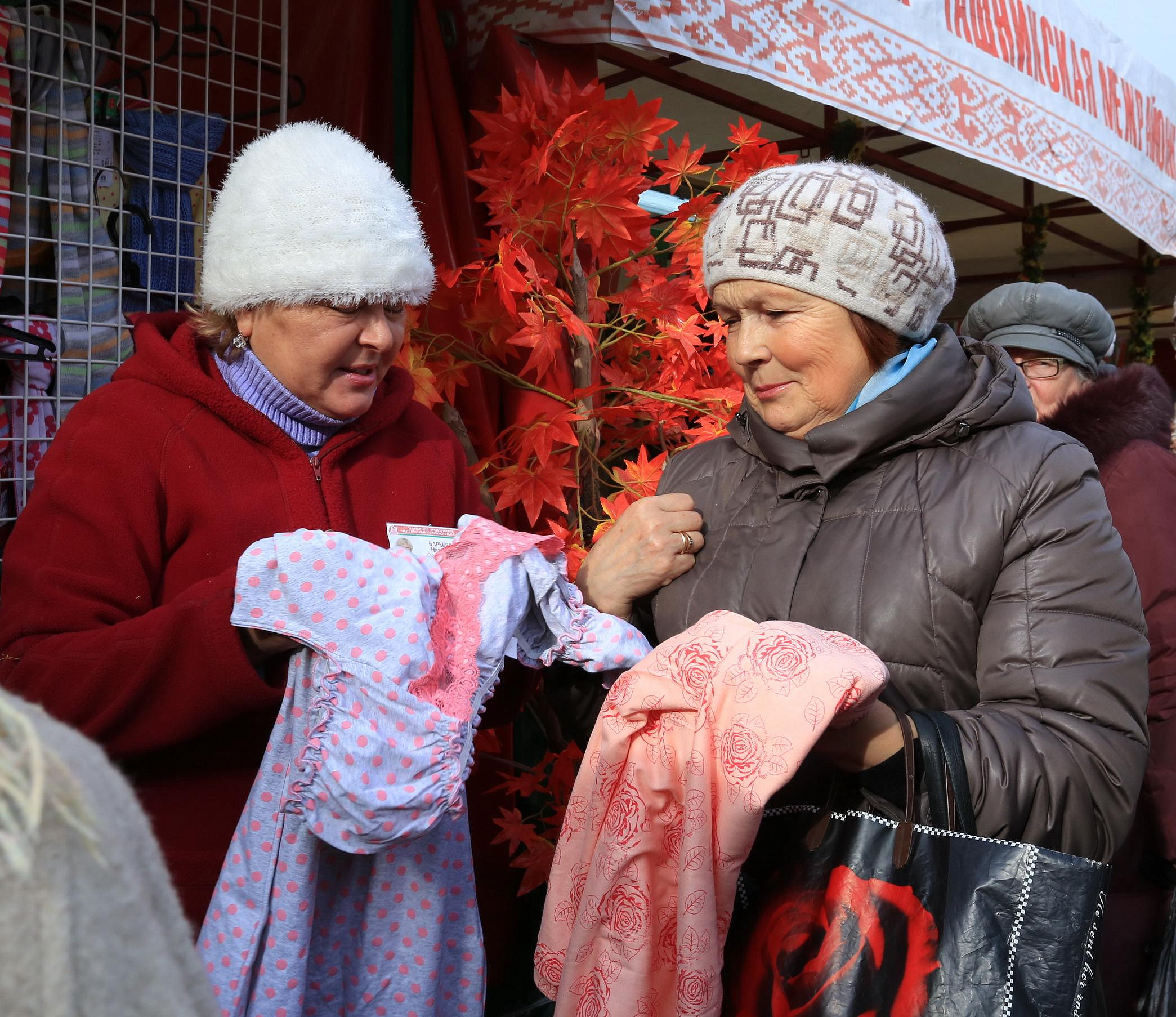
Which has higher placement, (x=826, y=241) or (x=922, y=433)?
(x=826, y=241)

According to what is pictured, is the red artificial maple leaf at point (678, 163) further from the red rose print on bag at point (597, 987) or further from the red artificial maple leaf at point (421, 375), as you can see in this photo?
the red rose print on bag at point (597, 987)

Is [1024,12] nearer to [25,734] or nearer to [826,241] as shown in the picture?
[826,241]

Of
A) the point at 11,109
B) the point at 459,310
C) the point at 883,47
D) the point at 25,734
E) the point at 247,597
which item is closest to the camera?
the point at 25,734

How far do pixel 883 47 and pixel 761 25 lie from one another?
58 centimetres

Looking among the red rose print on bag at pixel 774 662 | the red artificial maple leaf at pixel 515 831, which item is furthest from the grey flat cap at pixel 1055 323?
the red rose print on bag at pixel 774 662

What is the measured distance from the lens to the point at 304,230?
1571 mm

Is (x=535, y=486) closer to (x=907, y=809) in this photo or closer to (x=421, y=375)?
(x=421, y=375)

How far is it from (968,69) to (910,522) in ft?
8.11

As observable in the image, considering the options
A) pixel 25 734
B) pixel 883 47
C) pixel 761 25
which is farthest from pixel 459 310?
pixel 25 734

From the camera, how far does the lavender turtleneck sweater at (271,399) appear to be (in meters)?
1.61

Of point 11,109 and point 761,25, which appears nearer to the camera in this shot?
point 11,109

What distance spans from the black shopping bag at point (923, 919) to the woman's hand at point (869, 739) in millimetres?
27

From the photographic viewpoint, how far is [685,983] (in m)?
1.19

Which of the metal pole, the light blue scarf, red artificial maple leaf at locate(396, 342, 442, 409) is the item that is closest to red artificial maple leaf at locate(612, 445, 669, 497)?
red artificial maple leaf at locate(396, 342, 442, 409)
